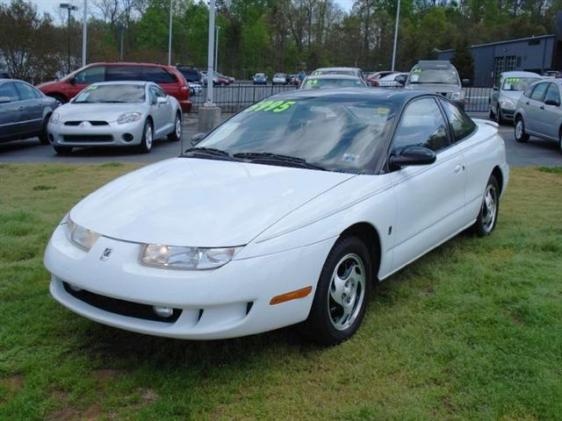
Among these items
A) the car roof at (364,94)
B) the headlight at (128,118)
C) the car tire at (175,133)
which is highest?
the car roof at (364,94)

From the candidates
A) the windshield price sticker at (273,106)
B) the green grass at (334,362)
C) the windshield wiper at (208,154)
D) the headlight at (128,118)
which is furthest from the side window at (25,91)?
the windshield wiper at (208,154)

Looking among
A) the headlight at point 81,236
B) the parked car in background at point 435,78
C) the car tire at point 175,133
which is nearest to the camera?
the headlight at point 81,236

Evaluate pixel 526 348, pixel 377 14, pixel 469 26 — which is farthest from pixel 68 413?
pixel 469 26

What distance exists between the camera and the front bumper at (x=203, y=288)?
305 centimetres

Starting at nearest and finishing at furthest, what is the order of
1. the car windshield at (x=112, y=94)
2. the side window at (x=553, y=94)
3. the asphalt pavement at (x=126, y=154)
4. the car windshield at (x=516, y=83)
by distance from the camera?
the asphalt pavement at (x=126, y=154) → the car windshield at (x=112, y=94) → the side window at (x=553, y=94) → the car windshield at (x=516, y=83)

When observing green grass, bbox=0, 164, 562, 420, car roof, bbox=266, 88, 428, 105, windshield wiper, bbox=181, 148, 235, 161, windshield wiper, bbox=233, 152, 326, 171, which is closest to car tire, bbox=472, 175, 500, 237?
green grass, bbox=0, 164, 562, 420

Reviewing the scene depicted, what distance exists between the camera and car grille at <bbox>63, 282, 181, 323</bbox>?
3174mm

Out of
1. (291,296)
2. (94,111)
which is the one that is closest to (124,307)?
(291,296)

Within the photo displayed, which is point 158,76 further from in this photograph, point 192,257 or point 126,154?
point 192,257

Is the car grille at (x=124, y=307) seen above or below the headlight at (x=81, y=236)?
below

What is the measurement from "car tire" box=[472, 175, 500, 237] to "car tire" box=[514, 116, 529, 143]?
9121 millimetres

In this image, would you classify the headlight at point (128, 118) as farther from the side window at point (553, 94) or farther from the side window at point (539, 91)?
the side window at point (539, 91)

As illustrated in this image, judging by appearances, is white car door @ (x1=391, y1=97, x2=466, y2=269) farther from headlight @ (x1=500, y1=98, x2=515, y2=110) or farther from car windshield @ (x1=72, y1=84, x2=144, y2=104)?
headlight @ (x1=500, y1=98, x2=515, y2=110)

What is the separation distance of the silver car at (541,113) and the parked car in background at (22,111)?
33.6 feet
